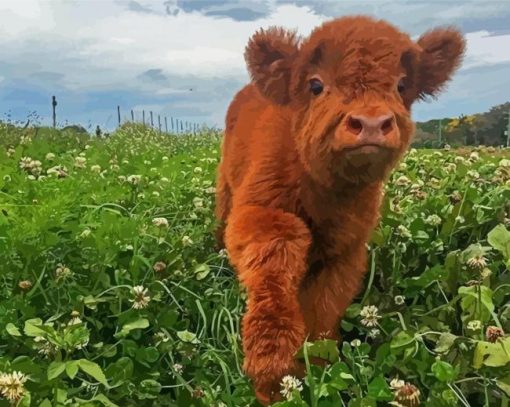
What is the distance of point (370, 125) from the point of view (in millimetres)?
1868

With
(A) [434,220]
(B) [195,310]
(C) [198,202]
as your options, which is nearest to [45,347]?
(B) [195,310]

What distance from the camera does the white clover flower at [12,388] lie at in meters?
1.72

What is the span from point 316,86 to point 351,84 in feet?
0.48

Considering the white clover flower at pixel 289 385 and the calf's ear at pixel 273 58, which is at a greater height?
the calf's ear at pixel 273 58

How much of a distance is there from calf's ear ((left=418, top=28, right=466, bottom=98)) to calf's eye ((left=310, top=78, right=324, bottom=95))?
0.36 m

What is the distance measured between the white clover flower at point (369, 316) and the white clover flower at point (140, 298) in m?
0.69

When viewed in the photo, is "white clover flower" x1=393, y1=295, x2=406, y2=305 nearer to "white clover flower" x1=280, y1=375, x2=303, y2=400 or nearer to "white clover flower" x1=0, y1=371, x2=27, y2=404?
"white clover flower" x1=280, y1=375, x2=303, y2=400

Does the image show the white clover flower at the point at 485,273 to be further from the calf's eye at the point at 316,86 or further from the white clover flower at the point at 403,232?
the calf's eye at the point at 316,86

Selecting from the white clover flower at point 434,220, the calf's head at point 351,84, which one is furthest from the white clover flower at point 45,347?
the white clover flower at point 434,220

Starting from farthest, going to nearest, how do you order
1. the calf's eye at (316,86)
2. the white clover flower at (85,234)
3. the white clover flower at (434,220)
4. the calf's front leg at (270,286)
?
the white clover flower at (434,220) → the white clover flower at (85,234) → the calf's eye at (316,86) → the calf's front leg at (270,286)

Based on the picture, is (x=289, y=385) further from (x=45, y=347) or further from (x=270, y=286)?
(x=45, y=347)

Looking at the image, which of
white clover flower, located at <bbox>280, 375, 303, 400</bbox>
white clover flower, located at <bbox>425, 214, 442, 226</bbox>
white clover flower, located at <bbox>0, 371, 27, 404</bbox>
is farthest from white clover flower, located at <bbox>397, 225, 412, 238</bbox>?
white clover flower, located at <bbox>0, 371, 27, 404</bbox>

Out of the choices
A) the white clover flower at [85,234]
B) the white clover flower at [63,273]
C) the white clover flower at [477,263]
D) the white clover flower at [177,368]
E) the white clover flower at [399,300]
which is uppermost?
the white clover flower at [477,263]

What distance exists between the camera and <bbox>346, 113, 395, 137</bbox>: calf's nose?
1.87m
